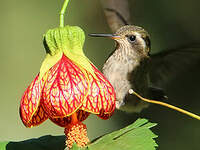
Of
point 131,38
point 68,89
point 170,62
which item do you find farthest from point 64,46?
point 170,62

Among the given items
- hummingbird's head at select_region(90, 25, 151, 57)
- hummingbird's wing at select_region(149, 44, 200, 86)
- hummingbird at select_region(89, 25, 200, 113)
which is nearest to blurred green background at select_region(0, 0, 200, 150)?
hummingbird's wing at select_region(149, 44, 200, 86)

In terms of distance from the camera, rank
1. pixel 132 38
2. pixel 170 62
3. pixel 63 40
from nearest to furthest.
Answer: pixel 63 40 → pixel 132 38 → pixel 170 62

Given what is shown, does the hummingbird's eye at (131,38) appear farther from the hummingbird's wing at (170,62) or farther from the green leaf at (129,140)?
the green leaf at (129,140)

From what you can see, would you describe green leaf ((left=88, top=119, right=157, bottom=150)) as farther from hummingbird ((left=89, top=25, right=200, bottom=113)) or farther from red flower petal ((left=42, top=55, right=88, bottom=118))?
hummingbird ((left=89, top=25, right=200, bottom=113))

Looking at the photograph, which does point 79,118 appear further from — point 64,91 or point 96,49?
point 96,49

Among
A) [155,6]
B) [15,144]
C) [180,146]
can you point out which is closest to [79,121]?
[15,144]

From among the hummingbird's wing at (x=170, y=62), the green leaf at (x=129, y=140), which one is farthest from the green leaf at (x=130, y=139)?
the hummingbird's wing at (x=170, y=62)
